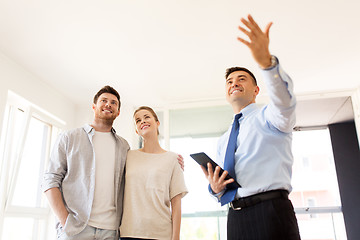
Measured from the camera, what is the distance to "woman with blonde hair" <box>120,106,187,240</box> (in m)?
1.70

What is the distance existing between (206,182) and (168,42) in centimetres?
168

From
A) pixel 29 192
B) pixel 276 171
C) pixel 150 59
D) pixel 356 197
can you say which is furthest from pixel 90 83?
pixel 356 197

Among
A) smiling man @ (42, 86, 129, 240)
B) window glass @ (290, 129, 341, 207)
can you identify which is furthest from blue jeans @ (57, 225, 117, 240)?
window glass @ (290, 129, 341, 207)

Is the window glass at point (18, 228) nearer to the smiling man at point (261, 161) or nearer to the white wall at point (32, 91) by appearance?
the white wall at point (32, 91)

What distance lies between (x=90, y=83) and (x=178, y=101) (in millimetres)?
1051

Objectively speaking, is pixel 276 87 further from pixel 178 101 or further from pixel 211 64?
pixel 178 101

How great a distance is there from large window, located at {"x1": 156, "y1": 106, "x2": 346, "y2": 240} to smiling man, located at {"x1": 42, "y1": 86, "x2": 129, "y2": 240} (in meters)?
1.86

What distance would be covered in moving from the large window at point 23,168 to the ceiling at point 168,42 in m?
0.45

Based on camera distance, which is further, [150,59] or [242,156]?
[150,59]

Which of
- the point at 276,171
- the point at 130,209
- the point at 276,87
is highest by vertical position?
the point at 276,87

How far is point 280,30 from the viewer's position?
8.65 feet

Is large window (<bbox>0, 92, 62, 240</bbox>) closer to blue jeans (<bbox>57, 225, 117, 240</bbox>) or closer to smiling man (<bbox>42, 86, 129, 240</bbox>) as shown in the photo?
smiling man (<bbox>42, 86, 129, 240</bbox>)

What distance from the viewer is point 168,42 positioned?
2.79 metres

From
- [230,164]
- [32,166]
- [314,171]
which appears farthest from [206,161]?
[314,171]
